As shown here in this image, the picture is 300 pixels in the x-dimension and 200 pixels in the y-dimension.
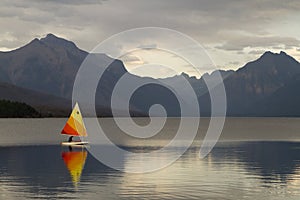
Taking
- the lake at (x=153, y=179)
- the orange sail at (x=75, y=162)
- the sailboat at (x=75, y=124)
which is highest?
the sailboat at (x=75, y=124)

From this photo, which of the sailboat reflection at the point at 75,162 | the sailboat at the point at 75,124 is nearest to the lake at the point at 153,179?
the sailboat reflection at the point at 75,162

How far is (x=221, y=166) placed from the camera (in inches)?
3354

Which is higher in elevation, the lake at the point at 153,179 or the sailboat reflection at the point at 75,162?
the sailboat reflection at the point at 75,162

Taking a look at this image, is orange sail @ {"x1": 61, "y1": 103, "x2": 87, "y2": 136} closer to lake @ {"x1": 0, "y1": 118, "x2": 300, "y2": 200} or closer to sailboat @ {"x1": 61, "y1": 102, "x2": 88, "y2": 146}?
sailboat @ {"x1": 61, "y1": 102, "x2": 88, "y2": 146}

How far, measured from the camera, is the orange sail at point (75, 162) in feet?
234

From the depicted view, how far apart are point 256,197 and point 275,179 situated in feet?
50.8

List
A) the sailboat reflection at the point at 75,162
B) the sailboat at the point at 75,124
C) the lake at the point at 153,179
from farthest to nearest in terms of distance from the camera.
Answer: the sailboat at the point at 75,124 → the sailboat reflection at the point at 75,162 → the lake at the point at 153,179

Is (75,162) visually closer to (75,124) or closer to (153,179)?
(153,179)

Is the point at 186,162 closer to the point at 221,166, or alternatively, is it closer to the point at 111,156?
the point at 221,166

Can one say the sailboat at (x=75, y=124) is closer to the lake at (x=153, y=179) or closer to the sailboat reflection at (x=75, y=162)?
the sailboat reflection at (x=75, y=162)

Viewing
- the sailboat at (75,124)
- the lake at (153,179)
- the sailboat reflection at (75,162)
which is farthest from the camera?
the sailboat at (75,124)

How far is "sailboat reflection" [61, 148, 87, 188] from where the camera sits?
7125 centimetres

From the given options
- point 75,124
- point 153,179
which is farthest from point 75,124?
point 153,179

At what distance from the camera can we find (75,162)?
91.3m
